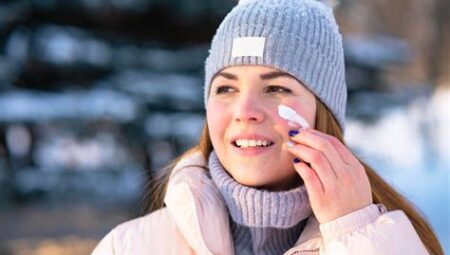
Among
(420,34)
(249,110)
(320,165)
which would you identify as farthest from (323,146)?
(420,34)

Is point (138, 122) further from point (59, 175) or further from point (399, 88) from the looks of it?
point (399, 88)

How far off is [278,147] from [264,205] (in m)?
0.10

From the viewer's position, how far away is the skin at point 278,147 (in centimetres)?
143

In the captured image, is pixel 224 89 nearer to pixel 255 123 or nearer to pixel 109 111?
pixel 255 123

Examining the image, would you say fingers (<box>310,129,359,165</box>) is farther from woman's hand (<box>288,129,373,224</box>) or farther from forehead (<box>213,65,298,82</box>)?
forehead (<box>213,65,298,82</box>)

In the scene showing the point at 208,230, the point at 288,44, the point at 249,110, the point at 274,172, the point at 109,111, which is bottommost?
the point at 109,111

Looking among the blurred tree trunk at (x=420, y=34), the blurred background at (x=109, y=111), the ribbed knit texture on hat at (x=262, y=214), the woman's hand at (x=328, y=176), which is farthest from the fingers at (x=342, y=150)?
the blurred tree trunk at (x=420, y=34)

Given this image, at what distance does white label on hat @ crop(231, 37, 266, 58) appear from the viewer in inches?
59.3

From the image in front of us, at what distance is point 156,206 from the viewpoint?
1.79 metres

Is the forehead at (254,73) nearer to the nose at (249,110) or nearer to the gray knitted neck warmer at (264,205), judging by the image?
the nose at (249,110)

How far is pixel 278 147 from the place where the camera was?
1481 millimetres

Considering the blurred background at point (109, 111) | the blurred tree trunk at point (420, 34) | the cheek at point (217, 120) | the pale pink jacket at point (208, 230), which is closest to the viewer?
the pale pink jacket at point (208, 230)

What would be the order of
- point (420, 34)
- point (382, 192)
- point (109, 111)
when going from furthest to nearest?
point (420, 34)
point (109, 111)
point (382, 192)

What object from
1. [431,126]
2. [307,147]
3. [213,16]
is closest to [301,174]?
[307,147]
